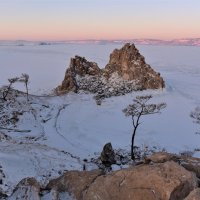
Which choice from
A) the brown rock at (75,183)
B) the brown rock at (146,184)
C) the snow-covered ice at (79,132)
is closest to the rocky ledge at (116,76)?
the snow-covered ice at (79,132)

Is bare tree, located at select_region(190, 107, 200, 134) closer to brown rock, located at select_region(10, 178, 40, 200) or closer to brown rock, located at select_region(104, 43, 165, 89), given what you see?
brown rock, located at select_region(104, 43, 165, 89)

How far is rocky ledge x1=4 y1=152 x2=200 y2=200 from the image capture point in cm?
1741

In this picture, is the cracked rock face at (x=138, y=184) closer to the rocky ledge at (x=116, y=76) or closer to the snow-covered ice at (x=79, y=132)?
the snow-covered ice at (x=79, y=132)

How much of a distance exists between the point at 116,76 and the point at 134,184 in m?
64.2

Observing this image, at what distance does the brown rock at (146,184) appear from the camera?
56.9 feet

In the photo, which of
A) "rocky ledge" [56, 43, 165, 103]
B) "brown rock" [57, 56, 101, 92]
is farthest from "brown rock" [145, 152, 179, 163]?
"brown rock" [57, 56, 101, 92]

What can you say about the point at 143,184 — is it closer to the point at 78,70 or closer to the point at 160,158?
the point at 160,158

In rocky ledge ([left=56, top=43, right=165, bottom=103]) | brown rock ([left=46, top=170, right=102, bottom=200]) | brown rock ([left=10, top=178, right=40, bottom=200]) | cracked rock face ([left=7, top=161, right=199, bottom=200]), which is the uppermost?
cracked rock face ([left=7, top=161, right=199, bottom=200])

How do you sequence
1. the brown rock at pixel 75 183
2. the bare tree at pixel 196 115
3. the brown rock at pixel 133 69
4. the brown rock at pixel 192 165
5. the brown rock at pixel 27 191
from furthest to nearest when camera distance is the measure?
the brown rock at pixel 133 69
the bare tree at pixel 196 115
the brown rock at pixel 27 191
the brown rock at pixel 75 183
the brown rock at pixel 192 165

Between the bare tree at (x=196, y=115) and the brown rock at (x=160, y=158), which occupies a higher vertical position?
the brown rock at (x=160, y=158)

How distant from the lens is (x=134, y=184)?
730 inches

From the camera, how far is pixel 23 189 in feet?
75.8

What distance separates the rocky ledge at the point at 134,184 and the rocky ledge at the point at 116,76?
2045 inches

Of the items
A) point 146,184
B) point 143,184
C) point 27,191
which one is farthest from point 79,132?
point 146,184
